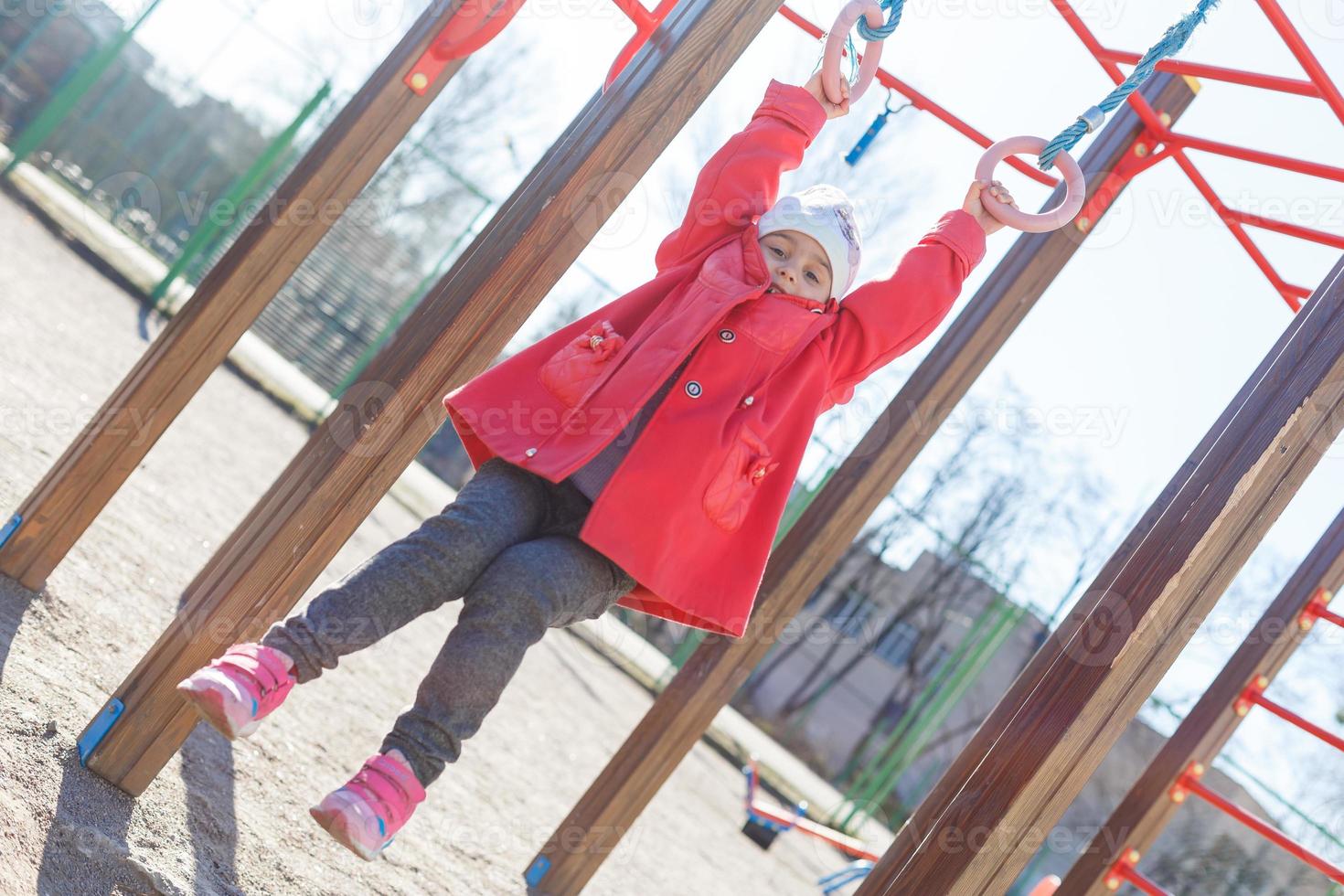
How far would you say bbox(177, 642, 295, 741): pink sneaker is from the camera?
1707mm

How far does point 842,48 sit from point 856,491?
1.55 m

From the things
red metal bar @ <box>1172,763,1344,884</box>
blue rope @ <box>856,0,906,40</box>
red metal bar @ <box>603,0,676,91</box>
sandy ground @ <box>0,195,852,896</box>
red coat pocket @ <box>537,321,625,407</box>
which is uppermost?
blue rope @ <box>856,0,906,40</box>

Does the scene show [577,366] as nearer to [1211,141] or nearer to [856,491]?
[856,491]

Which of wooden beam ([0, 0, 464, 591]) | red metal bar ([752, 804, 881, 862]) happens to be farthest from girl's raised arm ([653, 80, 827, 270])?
red metal bar ([752, 804, 881, 862])

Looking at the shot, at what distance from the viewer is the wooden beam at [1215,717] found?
402cm

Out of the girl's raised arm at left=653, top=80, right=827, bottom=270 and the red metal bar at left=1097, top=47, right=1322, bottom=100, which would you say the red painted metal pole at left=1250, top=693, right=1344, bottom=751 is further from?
the girl's raised arm at left=653, top=80, right=827, bottom=270

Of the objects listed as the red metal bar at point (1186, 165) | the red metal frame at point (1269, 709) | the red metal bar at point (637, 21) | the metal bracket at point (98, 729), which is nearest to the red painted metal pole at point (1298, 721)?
the red metal frame at point (1269, 709)

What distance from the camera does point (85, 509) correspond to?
2.89 m

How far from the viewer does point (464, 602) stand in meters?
1.99

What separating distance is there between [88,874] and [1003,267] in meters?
2.93

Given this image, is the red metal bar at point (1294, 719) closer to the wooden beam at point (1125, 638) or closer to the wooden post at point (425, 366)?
the wooden beam at point (1125, 638)

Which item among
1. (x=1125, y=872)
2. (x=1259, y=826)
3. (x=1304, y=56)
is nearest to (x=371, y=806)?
(x=1304, y=56)

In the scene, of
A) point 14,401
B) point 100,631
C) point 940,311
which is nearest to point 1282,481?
point 940,311

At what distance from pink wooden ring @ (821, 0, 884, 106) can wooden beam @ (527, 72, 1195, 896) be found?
3.76 feet
